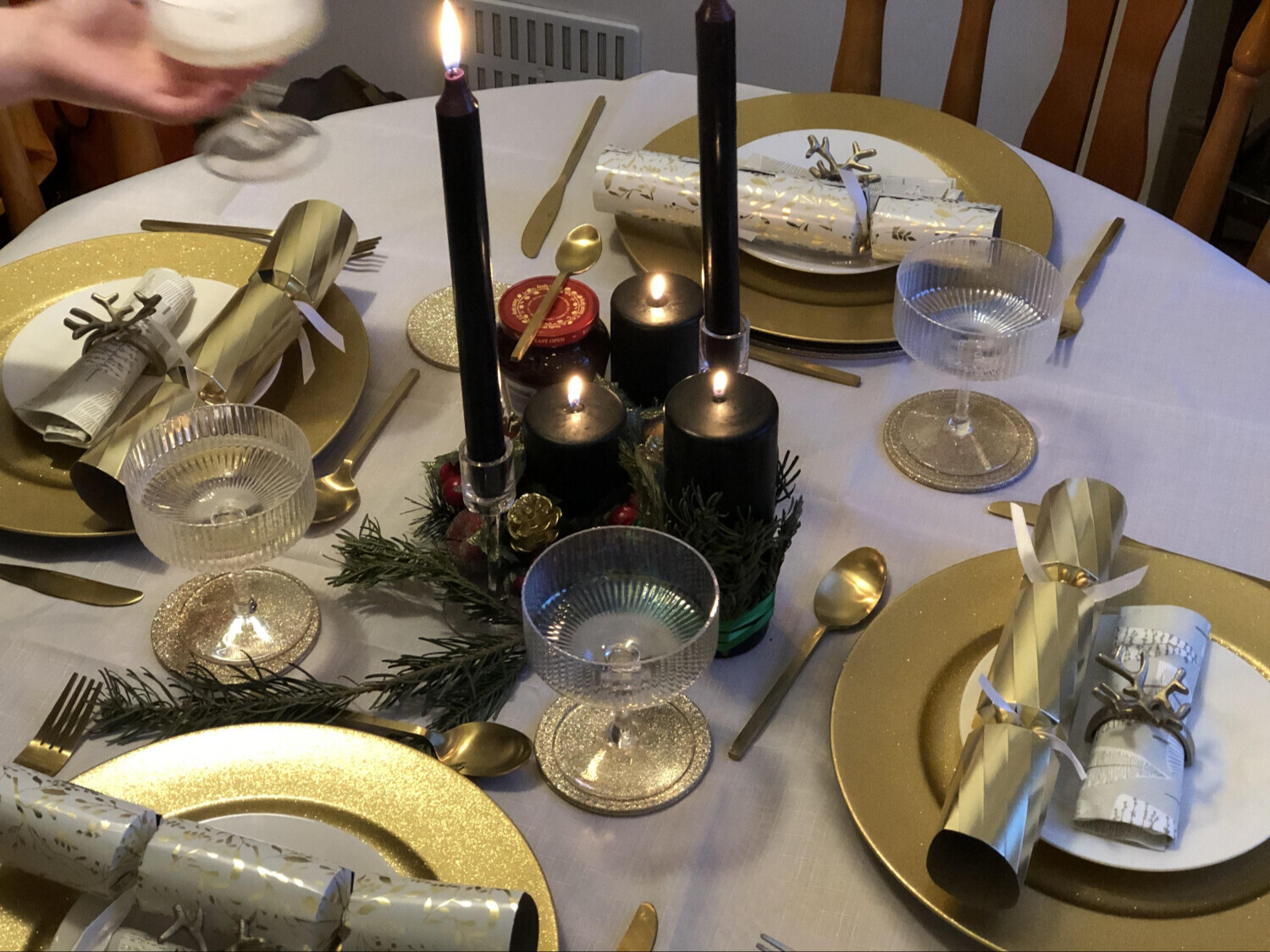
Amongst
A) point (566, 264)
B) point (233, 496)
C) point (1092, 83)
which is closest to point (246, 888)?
point (233, 496)

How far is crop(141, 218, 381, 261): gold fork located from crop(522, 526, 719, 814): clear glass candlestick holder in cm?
55

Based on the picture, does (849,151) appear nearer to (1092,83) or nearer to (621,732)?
(1092,83)

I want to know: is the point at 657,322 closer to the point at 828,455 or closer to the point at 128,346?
the point at 828,455

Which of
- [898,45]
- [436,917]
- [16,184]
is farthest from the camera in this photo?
[898,45]

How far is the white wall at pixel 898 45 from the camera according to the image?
2162 mm

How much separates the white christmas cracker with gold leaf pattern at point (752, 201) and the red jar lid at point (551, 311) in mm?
211

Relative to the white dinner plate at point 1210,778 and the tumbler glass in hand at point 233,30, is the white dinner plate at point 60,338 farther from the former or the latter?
the white dinner plate at point 1210,778

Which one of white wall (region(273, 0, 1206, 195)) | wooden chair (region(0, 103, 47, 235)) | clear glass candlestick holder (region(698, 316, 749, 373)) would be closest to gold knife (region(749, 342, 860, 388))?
clear glass candlestick holder (region(698, 316, 749, 373))

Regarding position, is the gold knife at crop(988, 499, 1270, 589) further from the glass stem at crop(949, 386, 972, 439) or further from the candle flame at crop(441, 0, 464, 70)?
the candle flame at crop(441, 0, 464, 70)

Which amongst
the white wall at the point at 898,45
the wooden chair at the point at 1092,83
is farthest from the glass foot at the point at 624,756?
the white wall at the point at 898,45

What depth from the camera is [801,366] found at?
1.04 meters

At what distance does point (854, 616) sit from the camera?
0.83m

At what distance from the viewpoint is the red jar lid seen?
0.89 metres

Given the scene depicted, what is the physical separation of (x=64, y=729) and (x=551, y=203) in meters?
0.68
